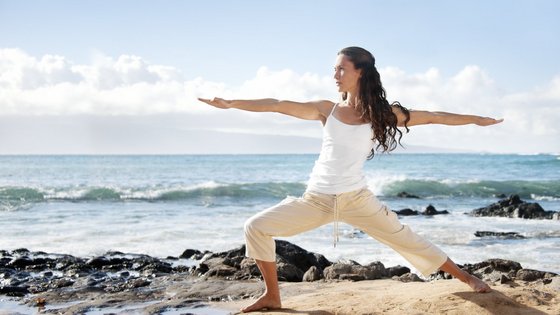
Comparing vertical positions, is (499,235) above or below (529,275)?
below

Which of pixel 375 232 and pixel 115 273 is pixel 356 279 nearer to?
pixel 375 232

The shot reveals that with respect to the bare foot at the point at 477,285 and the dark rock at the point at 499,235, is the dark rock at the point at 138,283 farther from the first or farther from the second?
the dark rock at the point at 499,235

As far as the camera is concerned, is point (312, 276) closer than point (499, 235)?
Yes

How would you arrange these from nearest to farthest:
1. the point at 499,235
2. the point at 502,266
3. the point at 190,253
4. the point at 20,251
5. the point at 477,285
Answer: the point at 477,285 < the point at 502,266 < the point at 190,253 < the point at 20,251 < the point at 499,235

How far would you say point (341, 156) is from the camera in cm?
495

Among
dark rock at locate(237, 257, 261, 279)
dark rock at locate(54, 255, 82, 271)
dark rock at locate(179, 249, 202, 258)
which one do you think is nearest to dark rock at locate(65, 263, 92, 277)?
dark rock at locate(54, 255, 82, 271)

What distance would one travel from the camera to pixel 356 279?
7648 millimetres

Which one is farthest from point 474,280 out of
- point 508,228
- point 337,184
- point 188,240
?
point 508,228

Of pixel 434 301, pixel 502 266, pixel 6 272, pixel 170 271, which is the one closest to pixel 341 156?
pixel 434 301

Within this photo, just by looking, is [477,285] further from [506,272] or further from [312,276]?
[506,272]

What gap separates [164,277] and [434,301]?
14.1ft

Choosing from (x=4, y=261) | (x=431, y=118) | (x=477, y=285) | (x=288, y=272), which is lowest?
(x=4, y=261)

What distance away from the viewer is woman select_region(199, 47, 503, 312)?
4.98 meters

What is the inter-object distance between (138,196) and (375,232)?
25191 millimetres
